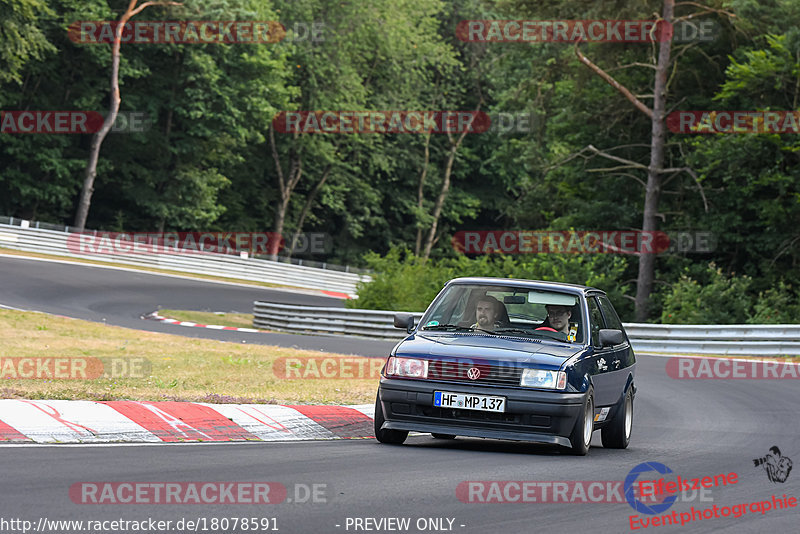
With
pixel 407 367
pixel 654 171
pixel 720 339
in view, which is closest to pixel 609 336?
pixel 407 367

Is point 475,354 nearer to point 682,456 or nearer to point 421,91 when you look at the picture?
point 682,456

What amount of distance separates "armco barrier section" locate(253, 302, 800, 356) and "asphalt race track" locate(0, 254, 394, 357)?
1.50 meters

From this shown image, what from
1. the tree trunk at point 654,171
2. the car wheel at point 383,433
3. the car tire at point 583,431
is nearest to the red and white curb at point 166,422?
the car wheel at point 383,433

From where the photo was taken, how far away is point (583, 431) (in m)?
9.52

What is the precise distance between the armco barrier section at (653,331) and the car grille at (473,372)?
1046cm

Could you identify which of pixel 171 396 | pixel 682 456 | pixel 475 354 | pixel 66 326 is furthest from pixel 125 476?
pixel 66 326

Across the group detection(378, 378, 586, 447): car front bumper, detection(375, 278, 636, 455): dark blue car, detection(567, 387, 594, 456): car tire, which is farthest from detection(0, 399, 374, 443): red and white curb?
detection(567, 387, 594, 456): car tire

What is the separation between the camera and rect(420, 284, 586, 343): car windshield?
34.4 feet

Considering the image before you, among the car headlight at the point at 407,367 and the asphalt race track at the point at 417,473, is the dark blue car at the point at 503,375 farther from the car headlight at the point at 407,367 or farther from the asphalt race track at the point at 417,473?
the asphalt race track at the point at 417,473

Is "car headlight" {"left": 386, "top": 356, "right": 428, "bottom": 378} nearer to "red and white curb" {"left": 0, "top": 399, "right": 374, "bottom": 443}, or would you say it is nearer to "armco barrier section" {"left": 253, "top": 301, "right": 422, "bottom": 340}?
"red and white curb" {"left": 0, "top": 399, "right": 374, "bottom": 443}

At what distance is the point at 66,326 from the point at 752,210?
68.7 feet

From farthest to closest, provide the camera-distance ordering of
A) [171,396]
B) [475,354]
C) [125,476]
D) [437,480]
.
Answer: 1. [171,396]
2. [475,354]
3. [437,480]
4. [125,476]

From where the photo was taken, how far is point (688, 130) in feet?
115

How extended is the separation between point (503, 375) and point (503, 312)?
4.09 ft
